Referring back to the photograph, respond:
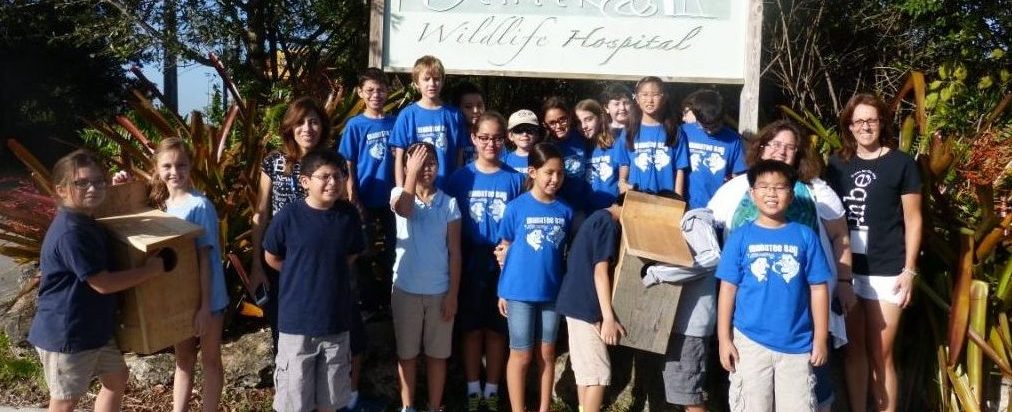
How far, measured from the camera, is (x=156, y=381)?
4.69 meters

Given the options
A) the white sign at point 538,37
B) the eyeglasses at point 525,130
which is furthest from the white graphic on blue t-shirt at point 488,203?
the white sign at point 538,37

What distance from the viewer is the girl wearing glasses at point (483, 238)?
4.19 metres

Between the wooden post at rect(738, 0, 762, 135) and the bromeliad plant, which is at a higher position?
the wooden post at rect(738, 0, 762, 135)

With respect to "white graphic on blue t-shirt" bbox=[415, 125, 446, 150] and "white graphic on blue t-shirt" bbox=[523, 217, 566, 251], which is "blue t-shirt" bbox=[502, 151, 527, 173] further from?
"white graphic on blue t-shirt" bbox=[523, 217, 566, 251]

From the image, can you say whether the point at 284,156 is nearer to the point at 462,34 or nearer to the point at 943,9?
the point at 462,34

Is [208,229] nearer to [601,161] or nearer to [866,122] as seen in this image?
[601,161]

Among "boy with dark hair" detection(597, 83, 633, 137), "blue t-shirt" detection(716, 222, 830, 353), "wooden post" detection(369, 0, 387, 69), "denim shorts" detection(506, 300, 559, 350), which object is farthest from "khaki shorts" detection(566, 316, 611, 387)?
"wooden post" detection(369, 0, 387, 69)

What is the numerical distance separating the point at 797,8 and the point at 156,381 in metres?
6.55

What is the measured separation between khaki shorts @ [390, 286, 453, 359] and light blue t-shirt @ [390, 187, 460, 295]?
0.06 meters

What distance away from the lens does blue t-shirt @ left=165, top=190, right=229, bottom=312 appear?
12.2 feet

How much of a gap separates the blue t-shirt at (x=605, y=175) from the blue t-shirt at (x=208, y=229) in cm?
194

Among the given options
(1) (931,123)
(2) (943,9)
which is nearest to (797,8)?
(2) (943,9)

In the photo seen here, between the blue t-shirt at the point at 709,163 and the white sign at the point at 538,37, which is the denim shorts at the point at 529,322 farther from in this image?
the white sign at the point at 538,37

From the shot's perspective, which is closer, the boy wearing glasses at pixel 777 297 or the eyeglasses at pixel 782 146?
the boy wearing glasses at pixel 777 297
